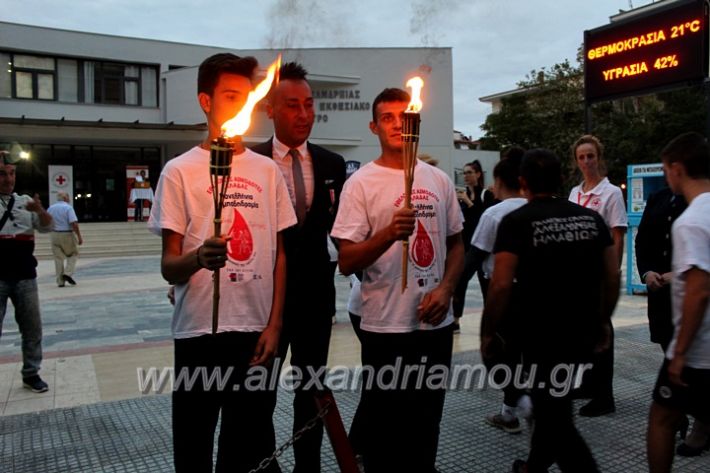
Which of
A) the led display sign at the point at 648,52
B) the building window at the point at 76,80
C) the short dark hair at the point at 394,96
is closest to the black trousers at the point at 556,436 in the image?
the short dark hair at the point at 394,96

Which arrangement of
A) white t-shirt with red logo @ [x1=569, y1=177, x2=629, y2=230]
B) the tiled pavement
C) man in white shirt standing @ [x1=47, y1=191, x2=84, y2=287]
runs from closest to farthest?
1. the tiled pavement
2. white t-shirt with red logo @ [x1=569, y1=177, x2=629, y2=230]
3. man in white shirt standing @ [x1=47, y1=191, x2=84, y2=287]

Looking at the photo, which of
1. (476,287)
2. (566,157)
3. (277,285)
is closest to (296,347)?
(277,285)

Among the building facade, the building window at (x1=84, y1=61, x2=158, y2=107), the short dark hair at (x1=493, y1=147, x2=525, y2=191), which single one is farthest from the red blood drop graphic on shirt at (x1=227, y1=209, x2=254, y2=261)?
the building window at (x1=84, y1=61, x2=158, y2=107)

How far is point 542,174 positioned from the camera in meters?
2.99

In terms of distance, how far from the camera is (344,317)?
29.6 feet

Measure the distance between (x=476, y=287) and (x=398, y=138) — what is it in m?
9.84

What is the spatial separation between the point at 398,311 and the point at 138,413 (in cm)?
277

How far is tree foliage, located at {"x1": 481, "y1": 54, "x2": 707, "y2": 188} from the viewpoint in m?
37.4

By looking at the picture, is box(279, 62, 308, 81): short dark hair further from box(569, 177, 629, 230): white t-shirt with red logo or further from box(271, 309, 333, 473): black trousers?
box(569, 177, 629, 230): white t-shirt with red logo

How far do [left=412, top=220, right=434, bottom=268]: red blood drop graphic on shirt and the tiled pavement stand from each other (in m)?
1.47

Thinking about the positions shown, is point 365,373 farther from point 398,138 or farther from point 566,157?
point 566,157

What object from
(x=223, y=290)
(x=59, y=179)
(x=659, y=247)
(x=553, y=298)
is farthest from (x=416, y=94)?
(x=59, y=179)

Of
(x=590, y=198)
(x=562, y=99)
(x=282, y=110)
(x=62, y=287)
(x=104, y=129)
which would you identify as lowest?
(x=62, y=287)

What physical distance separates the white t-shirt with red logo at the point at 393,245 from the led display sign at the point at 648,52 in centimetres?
599
